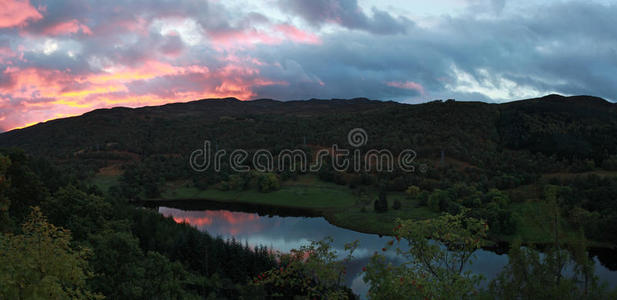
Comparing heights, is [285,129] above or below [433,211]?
above

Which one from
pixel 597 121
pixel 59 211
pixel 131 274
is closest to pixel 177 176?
pixel 59 211

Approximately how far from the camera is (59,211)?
24.5 metres

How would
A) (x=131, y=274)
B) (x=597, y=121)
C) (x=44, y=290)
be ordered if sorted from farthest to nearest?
(x=597, y=121) < (x=131, y=274) < (x=44, y=290)

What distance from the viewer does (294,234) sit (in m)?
47.9

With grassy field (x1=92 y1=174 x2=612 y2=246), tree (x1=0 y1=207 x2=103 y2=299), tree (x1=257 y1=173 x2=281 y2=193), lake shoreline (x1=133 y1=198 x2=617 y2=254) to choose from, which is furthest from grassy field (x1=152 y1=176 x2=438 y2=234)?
tree (x1=0 y1=207 x2=103 y2=299)

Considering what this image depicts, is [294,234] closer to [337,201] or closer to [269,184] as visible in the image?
[337,201]

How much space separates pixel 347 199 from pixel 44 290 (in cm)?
5468

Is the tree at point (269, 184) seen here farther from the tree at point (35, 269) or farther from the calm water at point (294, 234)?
the tree at point (35, 269)

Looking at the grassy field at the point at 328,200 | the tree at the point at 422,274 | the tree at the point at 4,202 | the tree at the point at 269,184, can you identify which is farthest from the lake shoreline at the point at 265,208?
the tree at the point at 4,202

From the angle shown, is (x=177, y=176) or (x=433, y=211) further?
(x=177, y=176)

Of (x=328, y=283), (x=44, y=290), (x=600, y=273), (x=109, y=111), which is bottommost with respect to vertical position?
(x=600, y=273)

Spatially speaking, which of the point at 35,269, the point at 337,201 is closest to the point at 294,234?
the point at 337,201

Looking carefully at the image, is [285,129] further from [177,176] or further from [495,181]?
[495,181]

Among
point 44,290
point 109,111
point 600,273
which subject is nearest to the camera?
point 44,290
